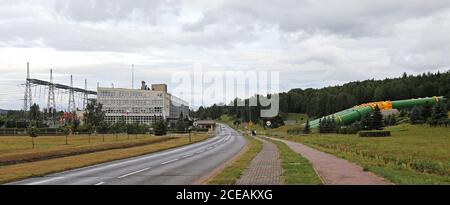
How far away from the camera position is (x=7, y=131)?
9656cm

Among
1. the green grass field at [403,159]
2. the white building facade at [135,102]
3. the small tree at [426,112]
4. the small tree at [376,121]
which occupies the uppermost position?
the white building facade at [135,102]

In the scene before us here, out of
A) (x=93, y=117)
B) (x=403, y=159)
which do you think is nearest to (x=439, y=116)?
(x=93, y=117)

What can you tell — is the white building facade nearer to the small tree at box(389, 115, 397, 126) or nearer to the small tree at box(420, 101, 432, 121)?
the small tree at box(389, 115, 397, 126)

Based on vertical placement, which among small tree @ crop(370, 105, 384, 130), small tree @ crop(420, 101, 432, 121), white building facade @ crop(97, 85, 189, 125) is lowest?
small tree @ crop(370, 105, 384, 130)

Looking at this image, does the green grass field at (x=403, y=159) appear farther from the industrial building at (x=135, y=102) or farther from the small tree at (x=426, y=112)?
the industrial building at (x=135, y=102)

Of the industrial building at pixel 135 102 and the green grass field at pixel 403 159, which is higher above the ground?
the industrial building at pixel 135 102

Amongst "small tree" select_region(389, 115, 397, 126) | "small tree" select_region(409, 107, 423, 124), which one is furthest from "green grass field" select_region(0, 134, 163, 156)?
"small tree" select_region(389, 115, 397, 126)

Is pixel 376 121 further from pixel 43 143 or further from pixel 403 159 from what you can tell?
pixel 403 159

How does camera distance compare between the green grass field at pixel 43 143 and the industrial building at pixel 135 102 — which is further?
the industrial building at pixel 135 102

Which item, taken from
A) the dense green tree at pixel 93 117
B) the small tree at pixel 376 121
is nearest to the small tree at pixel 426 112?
the small tree at pixel 376 121

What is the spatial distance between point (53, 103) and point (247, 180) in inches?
5216

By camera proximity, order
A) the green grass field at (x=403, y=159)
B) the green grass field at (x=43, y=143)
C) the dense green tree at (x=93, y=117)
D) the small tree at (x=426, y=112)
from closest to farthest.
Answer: the green grass field at (x=403, y=159), the green grass field at (x=43, y=143), the dense green tree at (x=93, y=117), the small tree at (x=426, y=112)

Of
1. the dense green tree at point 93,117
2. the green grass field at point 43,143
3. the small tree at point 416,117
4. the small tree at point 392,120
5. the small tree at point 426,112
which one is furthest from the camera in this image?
the small tree at point 392,120
